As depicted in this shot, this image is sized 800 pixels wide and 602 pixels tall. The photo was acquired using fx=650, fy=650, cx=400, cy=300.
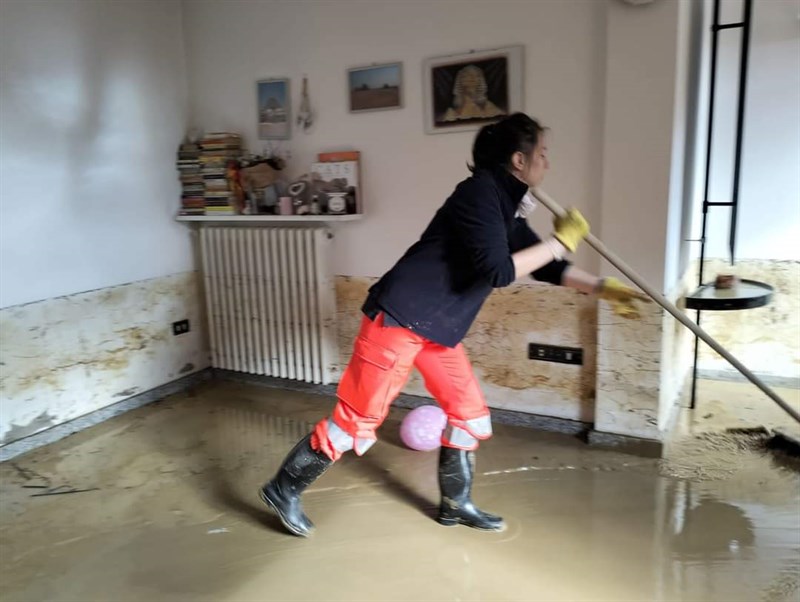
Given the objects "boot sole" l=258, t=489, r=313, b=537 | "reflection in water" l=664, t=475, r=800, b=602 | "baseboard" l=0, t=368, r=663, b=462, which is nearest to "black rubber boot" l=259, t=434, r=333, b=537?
"boot sole" l=258, t=489, r=313, b=537

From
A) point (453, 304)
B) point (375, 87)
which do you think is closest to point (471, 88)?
point (375, 87)

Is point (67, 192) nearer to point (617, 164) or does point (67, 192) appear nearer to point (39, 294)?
point (39, 294)

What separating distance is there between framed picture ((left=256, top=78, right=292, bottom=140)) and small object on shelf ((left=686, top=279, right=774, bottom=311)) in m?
2.28

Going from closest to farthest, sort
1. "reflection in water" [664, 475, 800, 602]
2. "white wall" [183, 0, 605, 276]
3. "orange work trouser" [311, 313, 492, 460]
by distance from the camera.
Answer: "reflection in water" [664, 475, 800, 602] < "orange work trouser" [311, 313, 492, 460] < "white wall" [183, 0, 605, 276]

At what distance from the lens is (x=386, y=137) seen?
131 inches

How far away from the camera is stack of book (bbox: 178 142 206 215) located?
12.6 ft

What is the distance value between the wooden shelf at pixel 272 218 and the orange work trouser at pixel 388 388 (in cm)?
135

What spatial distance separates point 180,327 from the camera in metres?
3.96

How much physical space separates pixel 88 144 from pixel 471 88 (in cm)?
200

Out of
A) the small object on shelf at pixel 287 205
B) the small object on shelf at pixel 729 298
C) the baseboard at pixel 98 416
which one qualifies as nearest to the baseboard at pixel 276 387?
the baseboard at pixel 98 416

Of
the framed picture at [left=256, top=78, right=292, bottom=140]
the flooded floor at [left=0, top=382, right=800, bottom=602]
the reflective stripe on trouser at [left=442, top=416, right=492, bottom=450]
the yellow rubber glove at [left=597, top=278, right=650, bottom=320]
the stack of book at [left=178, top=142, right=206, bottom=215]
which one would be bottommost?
the flooded floor at [left=0, top=382, right=800, bottom=602]

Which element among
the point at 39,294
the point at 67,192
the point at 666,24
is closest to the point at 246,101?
the point at 67,192

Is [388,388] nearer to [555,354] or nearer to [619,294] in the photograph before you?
[619,294]

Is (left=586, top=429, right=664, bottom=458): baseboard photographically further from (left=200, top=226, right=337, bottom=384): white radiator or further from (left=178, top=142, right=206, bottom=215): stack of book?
(left=178, top=142, right=206, bottom=215): stack of book
